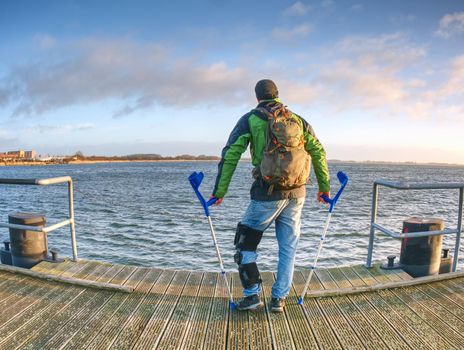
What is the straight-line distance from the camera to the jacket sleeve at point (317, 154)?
3.83 metres

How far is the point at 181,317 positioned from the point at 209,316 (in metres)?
0.29

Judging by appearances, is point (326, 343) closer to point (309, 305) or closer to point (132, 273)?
point (309, 305)

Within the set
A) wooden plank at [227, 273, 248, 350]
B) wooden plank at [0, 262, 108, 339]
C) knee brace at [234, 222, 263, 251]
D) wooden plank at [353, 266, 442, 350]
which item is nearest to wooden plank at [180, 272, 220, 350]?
wooden plank at [227, 273, 248, 350]

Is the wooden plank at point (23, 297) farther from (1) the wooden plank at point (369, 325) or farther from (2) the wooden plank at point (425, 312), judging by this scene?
(2) the wooden plank at point (425, 312)

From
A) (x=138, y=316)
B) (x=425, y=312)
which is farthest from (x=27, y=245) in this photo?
(x=425, y=312)

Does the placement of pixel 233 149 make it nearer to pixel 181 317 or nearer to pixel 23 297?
pixel 181 317

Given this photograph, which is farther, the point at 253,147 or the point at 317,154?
the point at 317,154

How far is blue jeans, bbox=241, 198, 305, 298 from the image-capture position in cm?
381

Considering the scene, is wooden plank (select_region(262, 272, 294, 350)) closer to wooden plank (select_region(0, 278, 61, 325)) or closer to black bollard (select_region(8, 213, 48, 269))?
wooden plank (select_region(0, 278, 61, 325))

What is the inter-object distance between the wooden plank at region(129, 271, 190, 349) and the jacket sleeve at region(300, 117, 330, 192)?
215 cm

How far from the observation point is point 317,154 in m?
3.88

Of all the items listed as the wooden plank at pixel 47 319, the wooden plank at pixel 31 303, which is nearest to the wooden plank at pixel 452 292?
the wooden plank at pixel 47 319

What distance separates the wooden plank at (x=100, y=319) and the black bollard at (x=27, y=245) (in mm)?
1853

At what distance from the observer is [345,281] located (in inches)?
188
